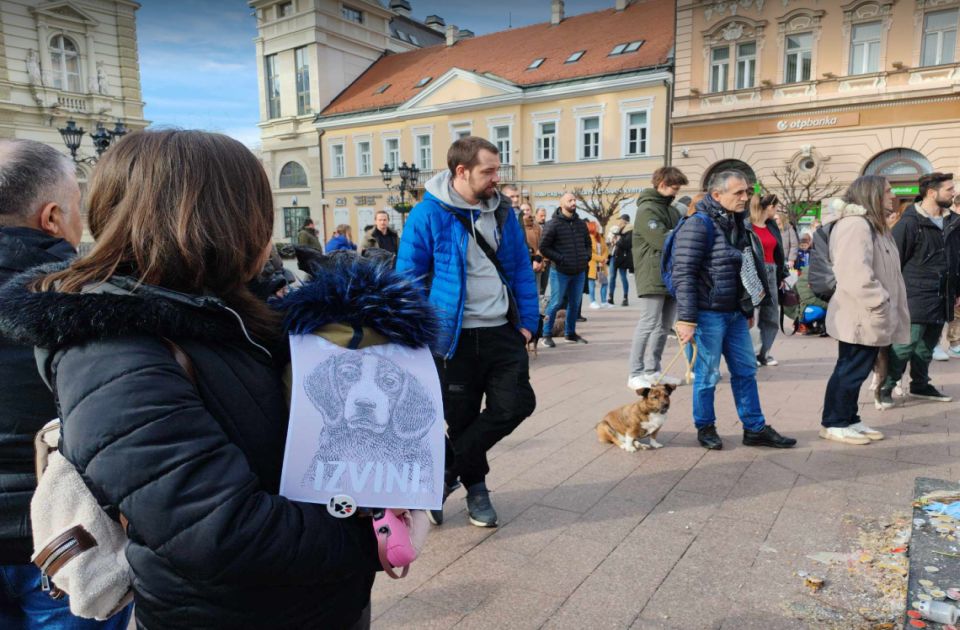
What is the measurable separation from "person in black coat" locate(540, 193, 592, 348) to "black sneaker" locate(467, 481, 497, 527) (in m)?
5.52

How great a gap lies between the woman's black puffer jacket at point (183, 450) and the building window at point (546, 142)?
32.3 m

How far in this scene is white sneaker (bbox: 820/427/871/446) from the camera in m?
4.73

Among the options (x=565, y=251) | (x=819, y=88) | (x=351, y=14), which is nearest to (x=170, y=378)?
(x=565, y=251)

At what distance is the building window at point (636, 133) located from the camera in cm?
2909

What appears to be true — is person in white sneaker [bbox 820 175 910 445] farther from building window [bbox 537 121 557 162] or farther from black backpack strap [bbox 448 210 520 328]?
building window [bbox 537 121 557 162]

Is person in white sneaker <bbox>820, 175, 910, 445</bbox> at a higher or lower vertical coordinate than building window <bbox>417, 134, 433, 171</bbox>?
lower

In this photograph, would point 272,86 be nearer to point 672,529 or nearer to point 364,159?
point 364,159

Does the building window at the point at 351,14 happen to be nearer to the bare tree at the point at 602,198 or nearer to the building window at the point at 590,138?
the building window at the point at 590,138

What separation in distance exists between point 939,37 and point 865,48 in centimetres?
225

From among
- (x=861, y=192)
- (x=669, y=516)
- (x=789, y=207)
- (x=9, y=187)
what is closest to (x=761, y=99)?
(x=789, y=207)

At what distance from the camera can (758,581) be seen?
114 inches

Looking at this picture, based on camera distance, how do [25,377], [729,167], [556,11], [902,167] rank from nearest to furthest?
[25,377]
[902,167]
[729,167]
[556,11]

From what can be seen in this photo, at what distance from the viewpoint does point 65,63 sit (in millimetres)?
26297

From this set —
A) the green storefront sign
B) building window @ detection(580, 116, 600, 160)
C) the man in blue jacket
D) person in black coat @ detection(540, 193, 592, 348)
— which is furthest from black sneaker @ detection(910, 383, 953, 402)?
building window @ detection(580, 116, 600, 160)
